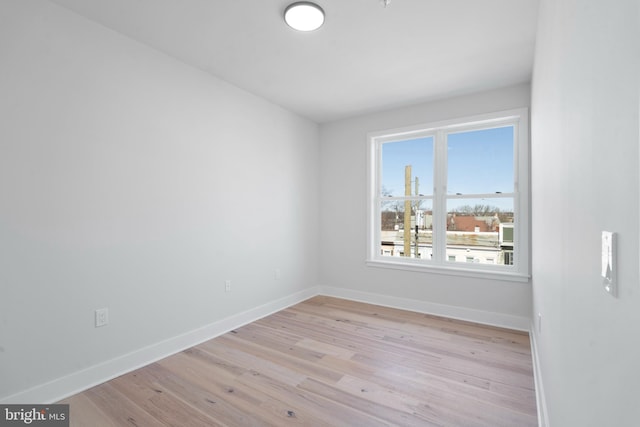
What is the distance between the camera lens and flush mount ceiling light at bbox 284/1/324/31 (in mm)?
2086

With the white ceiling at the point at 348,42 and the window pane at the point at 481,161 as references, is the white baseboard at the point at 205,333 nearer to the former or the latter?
the window pane at the point at 481,161

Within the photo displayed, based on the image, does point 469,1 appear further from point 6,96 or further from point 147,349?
point 147,349

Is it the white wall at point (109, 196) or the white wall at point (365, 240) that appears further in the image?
the white wall at point (365, 240)

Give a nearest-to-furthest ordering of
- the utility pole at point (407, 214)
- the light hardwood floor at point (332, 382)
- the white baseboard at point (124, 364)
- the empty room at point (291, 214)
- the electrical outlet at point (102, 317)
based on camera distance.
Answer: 1. the empty room at point (291, 214)
2. the light hardwood floor at point (332, 382)
3. the white baseboard at point (124, 364)
4. the electrical outlet at point (102, 317)
5. the utility pole at point (407, 214)

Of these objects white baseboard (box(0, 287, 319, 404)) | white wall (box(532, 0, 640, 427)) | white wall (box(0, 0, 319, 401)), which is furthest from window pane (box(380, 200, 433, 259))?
white wall (box(532, 0, 640, 427))

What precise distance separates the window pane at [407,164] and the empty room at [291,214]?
3 cm

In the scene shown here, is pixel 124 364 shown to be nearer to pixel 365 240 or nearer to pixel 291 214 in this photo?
pixel 291 214

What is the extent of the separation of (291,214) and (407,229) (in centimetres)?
157

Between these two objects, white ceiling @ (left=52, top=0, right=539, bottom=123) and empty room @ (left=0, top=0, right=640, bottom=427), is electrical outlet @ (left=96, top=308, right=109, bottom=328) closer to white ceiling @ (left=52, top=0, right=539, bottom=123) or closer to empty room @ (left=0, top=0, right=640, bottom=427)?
empty room @ (left=0, top=0, right=640, bottom=427)

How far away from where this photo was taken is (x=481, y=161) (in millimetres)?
3623

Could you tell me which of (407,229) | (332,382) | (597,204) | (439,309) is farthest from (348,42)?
(439,309)

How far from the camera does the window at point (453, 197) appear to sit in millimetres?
3402

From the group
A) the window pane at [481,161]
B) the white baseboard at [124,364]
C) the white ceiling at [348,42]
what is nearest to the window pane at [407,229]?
the window pane at [481,161]

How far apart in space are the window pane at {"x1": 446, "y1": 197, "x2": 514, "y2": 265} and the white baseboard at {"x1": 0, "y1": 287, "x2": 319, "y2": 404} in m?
2.48
